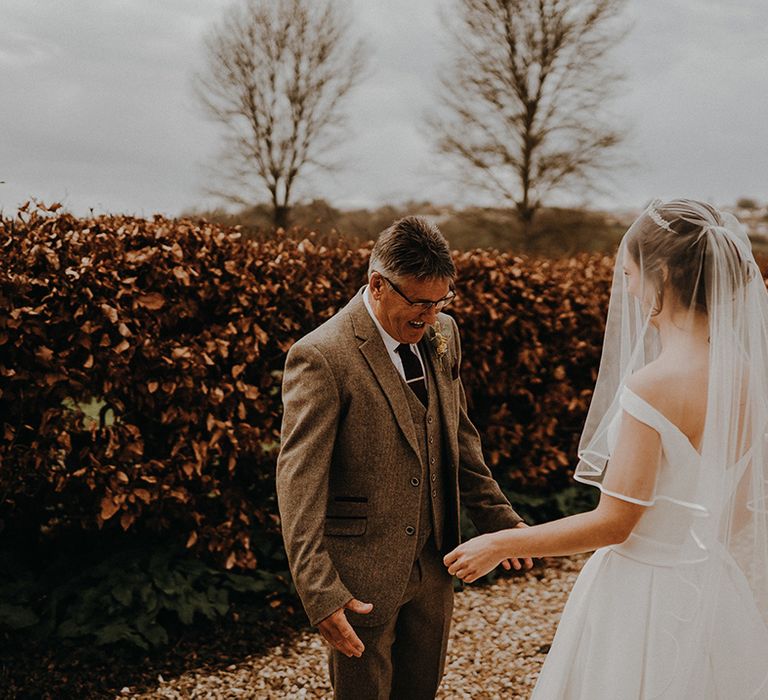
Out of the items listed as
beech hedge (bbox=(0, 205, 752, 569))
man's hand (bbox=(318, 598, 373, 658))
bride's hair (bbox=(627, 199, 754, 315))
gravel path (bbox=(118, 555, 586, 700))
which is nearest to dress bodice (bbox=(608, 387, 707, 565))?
bride's hair (bbox=(627, 199, 754, 315))

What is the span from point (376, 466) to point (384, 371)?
313mm

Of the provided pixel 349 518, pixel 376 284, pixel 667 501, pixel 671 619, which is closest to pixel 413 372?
pixel 376 284

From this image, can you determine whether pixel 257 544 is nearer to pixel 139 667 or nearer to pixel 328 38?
pixel 139 667

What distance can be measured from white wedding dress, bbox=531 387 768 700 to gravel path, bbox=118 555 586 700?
2185 millimetres

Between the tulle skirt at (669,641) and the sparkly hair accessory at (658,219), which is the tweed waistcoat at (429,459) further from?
the sparkly hair accessory at (658,219)

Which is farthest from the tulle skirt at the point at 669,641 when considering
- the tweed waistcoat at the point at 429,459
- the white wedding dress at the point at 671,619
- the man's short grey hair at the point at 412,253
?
the man's short grey hair at the point at 412,253

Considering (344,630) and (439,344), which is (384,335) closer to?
(439,344)

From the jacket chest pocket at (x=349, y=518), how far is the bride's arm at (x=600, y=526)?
0.31m

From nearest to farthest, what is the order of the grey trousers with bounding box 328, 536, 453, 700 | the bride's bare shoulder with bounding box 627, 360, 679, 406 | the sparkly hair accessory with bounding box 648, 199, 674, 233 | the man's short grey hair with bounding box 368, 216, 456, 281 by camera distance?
the bride's bare shoulder with bounding box 627, 360, 679, 406, the sparkly hair accessory with bounding box 648, 199, 674, 233, the man's short grey hair with bounding box 368, 216, 456, 281, the grey trousers with bounding box 328, 536, 453, 700

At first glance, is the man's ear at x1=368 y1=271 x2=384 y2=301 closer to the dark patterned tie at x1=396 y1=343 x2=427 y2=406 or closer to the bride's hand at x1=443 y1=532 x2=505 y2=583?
the dark patterned tie at x1=396 y1=343 x2=427 y2=406

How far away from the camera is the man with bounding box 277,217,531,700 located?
2.46m

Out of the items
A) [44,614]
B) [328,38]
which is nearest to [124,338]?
[44,614]

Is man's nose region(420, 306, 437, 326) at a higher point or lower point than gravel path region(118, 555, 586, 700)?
higher

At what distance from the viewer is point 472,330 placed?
6121 mm
